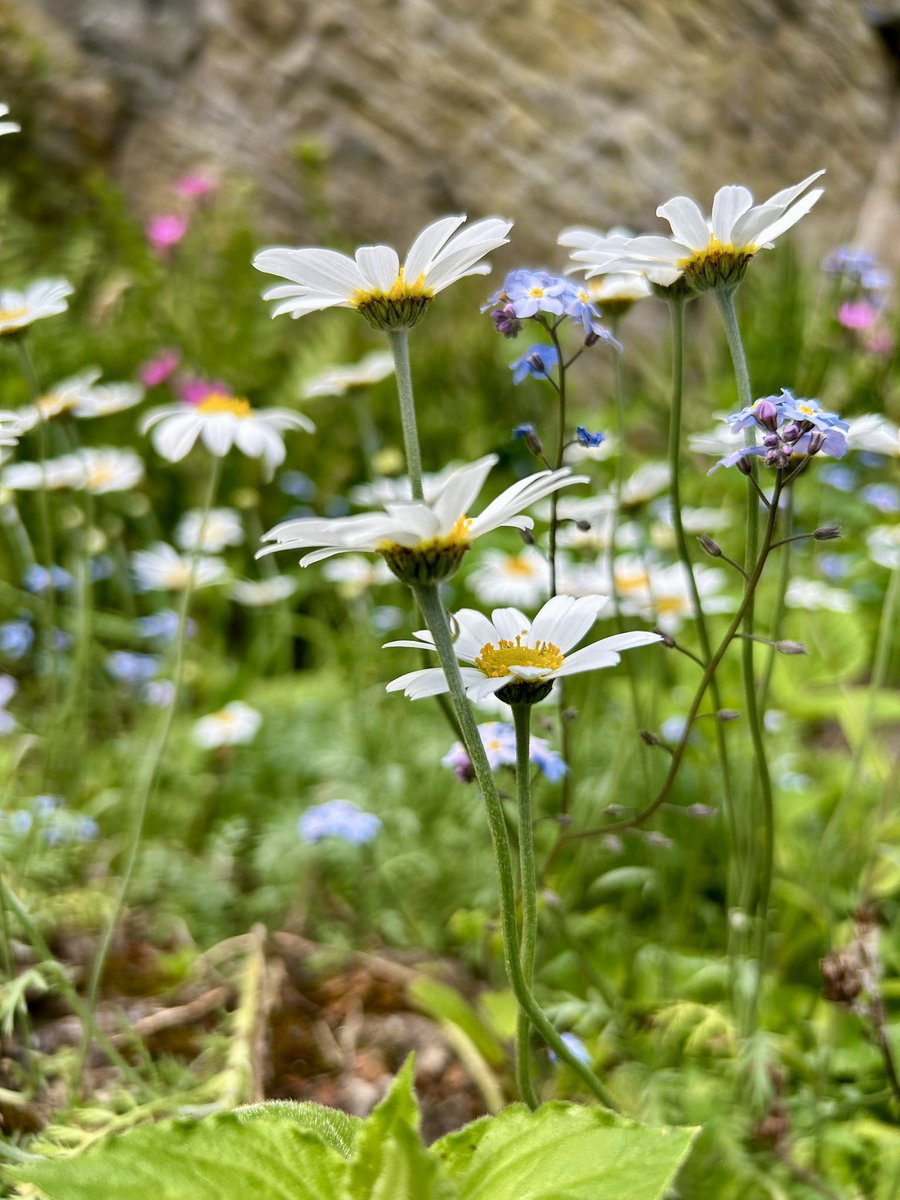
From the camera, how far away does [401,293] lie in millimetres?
739

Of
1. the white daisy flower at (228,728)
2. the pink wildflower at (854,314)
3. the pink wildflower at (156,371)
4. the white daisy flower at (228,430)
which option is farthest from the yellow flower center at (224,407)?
the pink wildflower at (156,371)

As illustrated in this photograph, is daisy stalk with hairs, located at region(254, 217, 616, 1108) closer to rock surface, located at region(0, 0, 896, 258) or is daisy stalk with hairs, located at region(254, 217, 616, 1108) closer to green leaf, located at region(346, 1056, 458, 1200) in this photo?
green leaf, located at region(346, 1056, 458, 1200)

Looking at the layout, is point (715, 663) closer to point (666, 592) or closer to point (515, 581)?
point (666, 592)

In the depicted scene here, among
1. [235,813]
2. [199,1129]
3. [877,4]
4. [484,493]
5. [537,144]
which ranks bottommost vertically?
[235,813]

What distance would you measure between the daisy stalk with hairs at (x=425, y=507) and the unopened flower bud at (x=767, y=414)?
0.16 meters

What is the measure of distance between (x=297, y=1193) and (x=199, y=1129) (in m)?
0.07

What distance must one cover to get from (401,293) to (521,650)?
0.83ft

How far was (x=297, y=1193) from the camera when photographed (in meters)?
0.66

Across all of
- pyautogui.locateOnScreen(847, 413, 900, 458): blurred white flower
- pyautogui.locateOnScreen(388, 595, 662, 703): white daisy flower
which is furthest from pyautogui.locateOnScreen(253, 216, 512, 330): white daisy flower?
pyautogui.locateOnScreen(847, 413, 900, 458): blurred white flower

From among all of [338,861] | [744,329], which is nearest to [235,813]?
[338,861]

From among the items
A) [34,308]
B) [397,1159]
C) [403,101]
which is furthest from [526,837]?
[403,101]

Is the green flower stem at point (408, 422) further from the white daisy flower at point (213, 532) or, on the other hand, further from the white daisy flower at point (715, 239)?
the white daisy flower at point (213, 532)

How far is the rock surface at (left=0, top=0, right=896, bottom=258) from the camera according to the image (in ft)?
13.7

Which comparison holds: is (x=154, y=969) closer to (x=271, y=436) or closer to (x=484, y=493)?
(x=271, y=436)
